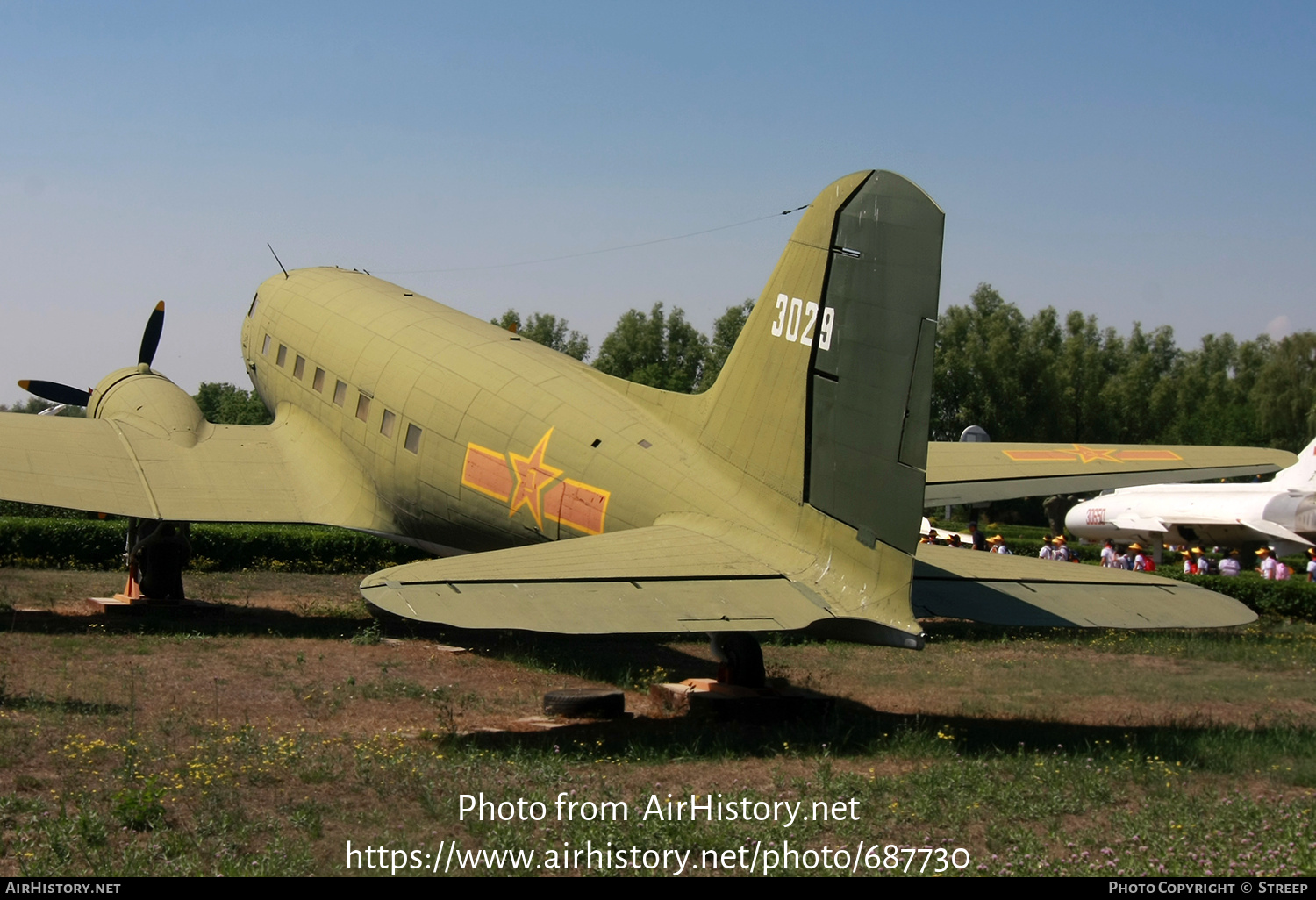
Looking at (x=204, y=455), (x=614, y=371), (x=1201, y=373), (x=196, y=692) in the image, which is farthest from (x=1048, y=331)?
(x=196, y=692)

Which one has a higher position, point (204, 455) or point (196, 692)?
point (204, 455)

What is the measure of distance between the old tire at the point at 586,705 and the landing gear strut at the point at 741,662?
1.17m

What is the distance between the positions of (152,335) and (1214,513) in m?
37.4

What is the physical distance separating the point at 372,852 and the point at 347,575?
1901 cm

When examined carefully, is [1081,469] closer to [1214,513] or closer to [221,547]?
[221,547]

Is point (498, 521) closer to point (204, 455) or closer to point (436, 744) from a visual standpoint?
point (436, 744)

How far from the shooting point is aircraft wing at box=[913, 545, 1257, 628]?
32.9ft

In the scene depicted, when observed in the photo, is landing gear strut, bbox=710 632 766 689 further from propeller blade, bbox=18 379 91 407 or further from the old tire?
propeller blade, bbox=18 379 91 407

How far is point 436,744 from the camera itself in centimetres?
1030

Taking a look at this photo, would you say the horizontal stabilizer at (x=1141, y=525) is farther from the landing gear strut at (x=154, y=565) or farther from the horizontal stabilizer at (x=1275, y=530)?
the landing gear strut at (x=154, y=565)

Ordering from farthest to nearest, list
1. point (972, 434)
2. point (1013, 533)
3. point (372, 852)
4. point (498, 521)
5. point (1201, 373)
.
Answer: point (1201, 373)
point (1013, 533)
point (972, 434)
point (498, 521)
point (372, 852)

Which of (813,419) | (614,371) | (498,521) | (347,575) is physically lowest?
(347,575)

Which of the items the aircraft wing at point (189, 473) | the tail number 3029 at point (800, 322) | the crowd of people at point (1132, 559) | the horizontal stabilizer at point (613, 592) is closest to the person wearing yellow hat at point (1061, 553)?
the crowd of people at point (1132, 559)

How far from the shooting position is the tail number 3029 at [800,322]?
416 inches
